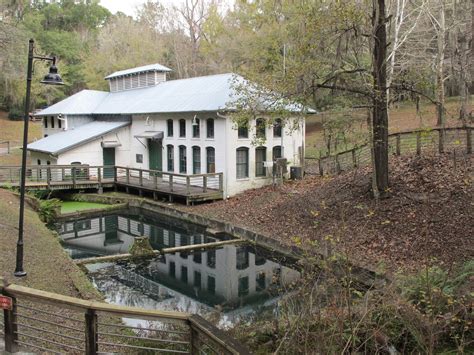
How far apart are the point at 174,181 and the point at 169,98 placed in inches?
202

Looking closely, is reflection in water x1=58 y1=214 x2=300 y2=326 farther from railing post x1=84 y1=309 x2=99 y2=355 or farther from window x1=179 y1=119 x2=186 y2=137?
window x1=179 y1=119 x2=186 y2=137

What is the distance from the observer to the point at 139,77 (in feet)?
104

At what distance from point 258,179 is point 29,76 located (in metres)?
14.7

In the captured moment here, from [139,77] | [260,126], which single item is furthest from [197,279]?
[139,77]

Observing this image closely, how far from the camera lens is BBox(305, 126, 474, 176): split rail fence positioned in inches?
614

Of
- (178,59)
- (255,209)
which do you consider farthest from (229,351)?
(178,59)

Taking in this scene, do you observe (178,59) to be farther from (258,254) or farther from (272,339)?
(272,339)

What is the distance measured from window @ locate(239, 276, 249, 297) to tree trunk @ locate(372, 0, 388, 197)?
5129 millimetres

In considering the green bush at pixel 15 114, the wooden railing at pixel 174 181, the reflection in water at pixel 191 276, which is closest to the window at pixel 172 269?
the reflection in water at pixel 191 276

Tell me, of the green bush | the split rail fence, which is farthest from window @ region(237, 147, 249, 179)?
the green bush

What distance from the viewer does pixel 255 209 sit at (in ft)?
60.8

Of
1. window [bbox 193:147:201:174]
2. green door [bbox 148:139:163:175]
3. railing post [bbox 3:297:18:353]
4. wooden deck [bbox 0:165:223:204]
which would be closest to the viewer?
railing post [bbox 3:297:18:353]

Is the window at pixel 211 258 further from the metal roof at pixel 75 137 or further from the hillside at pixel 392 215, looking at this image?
the metal roof at pixel 75 137

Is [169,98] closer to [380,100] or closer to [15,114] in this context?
[380,100]
